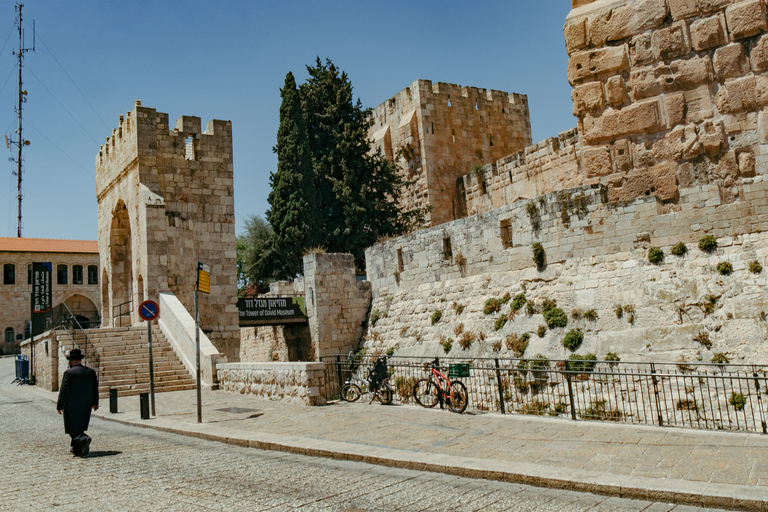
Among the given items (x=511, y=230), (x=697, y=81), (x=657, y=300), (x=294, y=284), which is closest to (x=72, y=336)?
(x=294, y=284)

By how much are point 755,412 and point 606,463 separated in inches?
199

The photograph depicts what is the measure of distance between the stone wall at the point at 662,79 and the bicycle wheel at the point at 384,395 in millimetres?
5459

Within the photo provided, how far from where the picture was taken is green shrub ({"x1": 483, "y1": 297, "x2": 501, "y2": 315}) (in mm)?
14934

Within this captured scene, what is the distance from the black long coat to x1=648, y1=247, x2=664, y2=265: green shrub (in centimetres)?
1006

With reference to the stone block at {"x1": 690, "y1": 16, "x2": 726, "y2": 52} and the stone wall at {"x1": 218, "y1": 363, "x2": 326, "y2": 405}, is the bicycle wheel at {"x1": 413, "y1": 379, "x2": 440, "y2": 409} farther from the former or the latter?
the stone block at {"x1": 690, "y1": 16, "x2": 726, "y2": 52}

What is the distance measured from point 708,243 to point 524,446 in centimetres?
650

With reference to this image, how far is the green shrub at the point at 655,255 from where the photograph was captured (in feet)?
39.0

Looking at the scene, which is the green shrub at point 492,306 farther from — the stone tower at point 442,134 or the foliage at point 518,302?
the stone tower at point 442,134

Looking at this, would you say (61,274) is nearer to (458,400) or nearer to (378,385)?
(378,385)

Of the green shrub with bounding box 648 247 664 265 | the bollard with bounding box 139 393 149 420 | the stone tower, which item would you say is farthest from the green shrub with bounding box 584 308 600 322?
the stone tower

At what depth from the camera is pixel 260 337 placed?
84.1ft

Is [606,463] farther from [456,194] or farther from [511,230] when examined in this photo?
[456,194]

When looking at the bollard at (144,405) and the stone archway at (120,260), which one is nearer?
the bollard at (144,405)

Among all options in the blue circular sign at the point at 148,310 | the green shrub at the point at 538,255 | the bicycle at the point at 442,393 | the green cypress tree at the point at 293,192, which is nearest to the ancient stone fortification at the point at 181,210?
the green cypress tree at the point at 293,192
